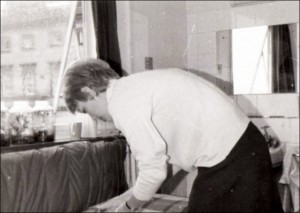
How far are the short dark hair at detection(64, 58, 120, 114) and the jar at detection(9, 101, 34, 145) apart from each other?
0.57 m

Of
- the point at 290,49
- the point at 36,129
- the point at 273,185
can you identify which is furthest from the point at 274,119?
the point at 36,129

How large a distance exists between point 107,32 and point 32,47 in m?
0.52

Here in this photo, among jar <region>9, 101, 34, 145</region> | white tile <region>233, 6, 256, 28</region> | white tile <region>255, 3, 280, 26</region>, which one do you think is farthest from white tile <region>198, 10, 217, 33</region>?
jar <region>9, 101, 34, 145</region>

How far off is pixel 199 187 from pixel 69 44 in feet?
4.43

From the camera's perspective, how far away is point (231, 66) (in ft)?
8.50

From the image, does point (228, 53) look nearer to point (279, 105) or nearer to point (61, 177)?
point (279, 105)

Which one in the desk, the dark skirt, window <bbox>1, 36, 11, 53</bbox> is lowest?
the desk

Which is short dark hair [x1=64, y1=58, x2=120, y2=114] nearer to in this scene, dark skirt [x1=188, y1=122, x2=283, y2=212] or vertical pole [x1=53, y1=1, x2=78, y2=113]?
dark skirt [x1=188, y1=122, x2=283, y2=212]

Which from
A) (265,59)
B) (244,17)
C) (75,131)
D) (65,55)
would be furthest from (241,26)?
(75,131)

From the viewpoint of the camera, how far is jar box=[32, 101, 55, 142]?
174 cm

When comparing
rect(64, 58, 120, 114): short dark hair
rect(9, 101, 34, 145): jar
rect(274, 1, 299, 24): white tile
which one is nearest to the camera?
rect(64, 58, 120, 114): short dark hair

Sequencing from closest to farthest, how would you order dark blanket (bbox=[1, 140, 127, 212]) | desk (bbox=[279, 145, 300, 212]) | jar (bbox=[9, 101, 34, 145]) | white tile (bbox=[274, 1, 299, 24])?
dark blanket (bbox=[1, 140, 127, 212]), jar (bbox=[9, 101, 34, 145]), desk (bbox=[279, 145, 300, 212]), white tile (bbox=[274, 1, 299, 24])

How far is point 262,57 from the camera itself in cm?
247

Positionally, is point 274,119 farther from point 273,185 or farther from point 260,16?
point 273,185
